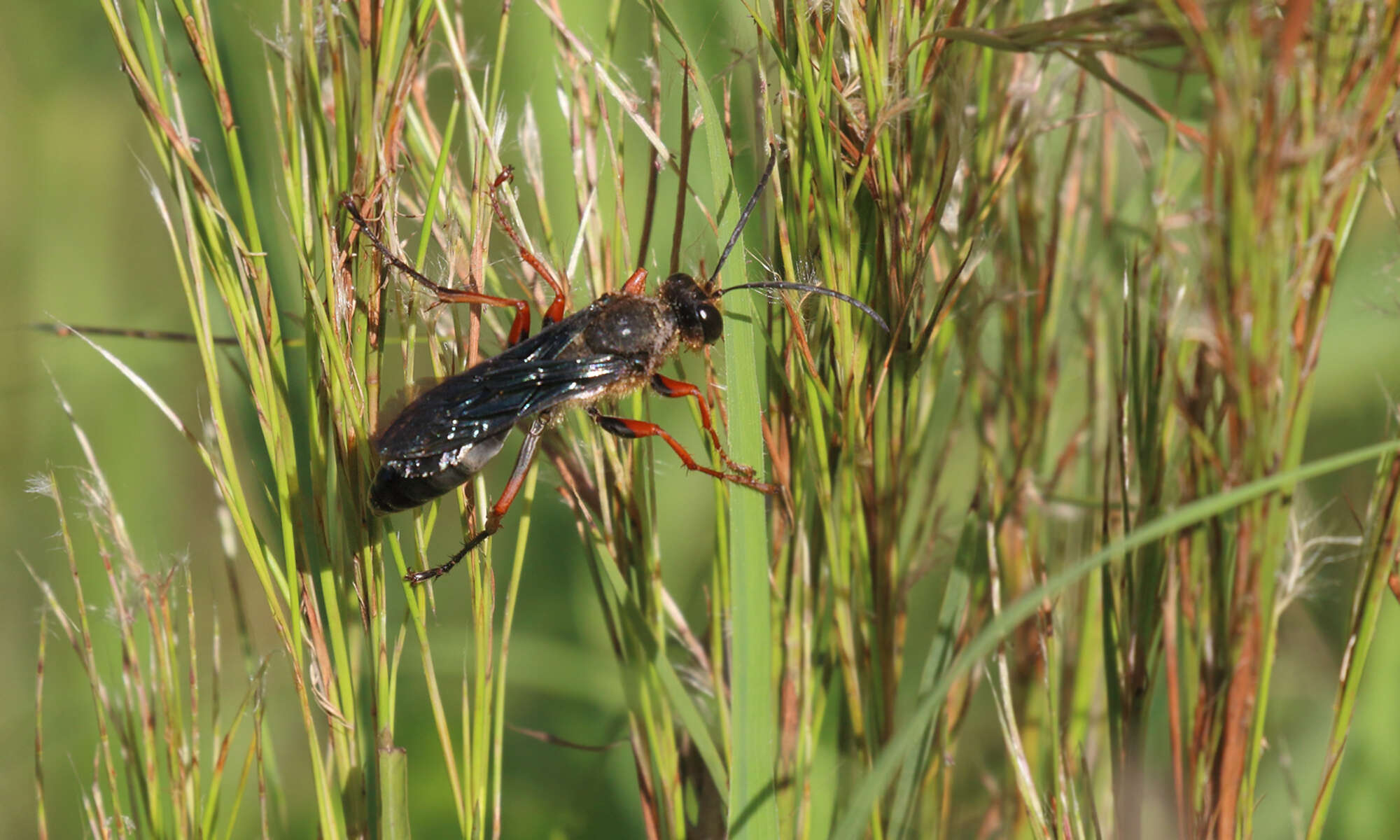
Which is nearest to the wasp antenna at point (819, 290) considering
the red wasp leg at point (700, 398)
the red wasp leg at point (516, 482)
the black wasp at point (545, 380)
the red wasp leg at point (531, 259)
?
the black wasp at point (545, 380)

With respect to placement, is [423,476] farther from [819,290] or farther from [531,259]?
[819,290]

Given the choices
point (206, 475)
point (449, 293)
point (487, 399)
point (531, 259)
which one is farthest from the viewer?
point (206, 475)

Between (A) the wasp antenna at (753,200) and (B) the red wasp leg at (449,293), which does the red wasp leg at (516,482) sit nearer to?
(B) the red wasp leg at (449,293)

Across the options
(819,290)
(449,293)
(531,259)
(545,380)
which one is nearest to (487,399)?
(545,380)

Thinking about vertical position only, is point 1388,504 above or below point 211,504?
above

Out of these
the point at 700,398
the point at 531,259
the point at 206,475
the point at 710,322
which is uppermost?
the point at 531,259

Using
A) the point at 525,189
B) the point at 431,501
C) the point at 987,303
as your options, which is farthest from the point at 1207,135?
the point at 525,189

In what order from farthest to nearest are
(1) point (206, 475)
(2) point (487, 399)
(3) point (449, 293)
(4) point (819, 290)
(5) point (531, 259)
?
(1) point (206, 475) → (2) point (487, 399) → (5) point (531, 259) → (3) point (449, 293) → (4) point (819, 290)

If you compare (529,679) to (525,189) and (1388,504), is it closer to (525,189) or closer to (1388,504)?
(525,189)
